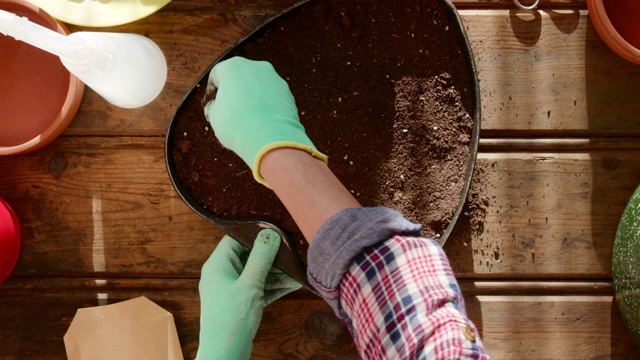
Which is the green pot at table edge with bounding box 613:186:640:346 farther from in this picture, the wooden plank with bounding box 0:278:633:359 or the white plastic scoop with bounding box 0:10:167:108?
the white plastic scoop with bounding box 0:10:167:108

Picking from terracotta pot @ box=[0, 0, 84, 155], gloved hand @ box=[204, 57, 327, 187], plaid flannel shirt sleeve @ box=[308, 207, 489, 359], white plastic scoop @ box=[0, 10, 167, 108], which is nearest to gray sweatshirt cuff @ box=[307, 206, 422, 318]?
plaid flannel shirt sleeve @ box=[308, 207, 489, 359]

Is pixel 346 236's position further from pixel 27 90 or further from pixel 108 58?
pixel 27 90

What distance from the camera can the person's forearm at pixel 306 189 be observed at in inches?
23.7

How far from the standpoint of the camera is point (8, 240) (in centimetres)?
82

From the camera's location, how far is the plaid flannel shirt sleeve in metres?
0.53

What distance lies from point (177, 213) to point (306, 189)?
0.33m

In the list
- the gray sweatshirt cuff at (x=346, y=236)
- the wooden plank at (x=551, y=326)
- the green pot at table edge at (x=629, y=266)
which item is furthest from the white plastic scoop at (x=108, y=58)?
the green pot at table edge at (x=629, y=266)

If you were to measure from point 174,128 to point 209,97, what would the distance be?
0.07 meters

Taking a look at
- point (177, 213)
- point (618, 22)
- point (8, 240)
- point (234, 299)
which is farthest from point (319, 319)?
point (618, 22)

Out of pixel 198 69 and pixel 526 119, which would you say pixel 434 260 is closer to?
pixel 526 119

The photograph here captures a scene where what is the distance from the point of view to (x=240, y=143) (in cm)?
71

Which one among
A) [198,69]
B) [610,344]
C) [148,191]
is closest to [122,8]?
[198,69]

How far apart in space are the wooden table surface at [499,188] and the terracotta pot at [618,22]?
0.10ft

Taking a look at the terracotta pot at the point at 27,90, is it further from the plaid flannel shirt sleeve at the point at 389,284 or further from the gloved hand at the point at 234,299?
the plaid flannel shirt sleeve at the point at 389,284
